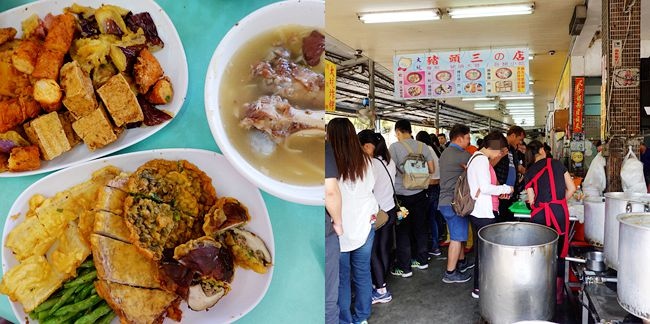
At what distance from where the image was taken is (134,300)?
1.41 meters

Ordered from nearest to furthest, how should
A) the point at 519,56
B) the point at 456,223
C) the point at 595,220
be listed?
the point at 595,220 → the point at 456,223 → the point at 519,56

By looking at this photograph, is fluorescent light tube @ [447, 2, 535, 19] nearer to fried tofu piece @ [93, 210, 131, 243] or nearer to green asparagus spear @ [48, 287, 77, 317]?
fried tofu piece @ [93, 210, 131, 243]

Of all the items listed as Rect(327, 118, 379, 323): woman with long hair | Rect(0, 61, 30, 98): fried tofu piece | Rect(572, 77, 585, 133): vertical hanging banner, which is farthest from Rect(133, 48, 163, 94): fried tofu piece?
Rect(572, 77, 585, 133): vertical hanging banner

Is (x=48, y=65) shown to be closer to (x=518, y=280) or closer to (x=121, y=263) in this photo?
(x=121, y=263)

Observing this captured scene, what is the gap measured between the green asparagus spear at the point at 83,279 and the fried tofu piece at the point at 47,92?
562 mm

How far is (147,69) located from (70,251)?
641 millimetres

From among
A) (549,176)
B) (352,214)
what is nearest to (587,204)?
(549,176)

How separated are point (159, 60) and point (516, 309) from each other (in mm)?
2994

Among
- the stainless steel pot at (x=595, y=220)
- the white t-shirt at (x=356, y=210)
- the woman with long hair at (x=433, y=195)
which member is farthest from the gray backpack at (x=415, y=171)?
the white t-shirt at (x=356, y=210)

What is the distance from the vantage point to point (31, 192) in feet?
4.83

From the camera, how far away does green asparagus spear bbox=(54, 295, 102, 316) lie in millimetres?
1434

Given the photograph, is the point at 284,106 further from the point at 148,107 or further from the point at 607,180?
the point at 607,180

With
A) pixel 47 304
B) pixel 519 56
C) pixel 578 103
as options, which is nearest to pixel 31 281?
pixel 47 304

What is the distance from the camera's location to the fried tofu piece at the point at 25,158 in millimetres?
1449
